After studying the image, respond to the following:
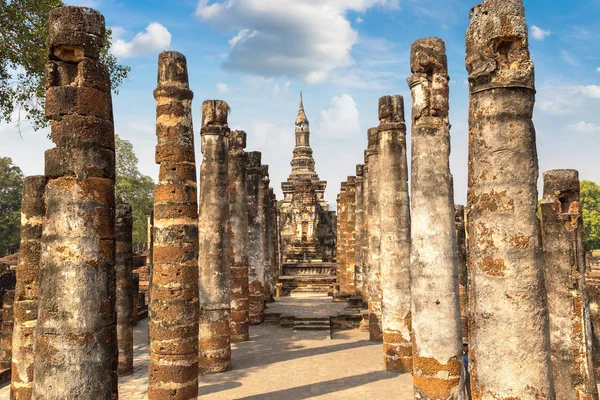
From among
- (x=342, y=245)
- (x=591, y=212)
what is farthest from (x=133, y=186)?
(x=591, y=212)

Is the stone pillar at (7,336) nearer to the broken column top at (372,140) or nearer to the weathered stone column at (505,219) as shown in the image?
the broken column top at (372,140)

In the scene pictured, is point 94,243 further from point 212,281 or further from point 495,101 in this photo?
point 212,281

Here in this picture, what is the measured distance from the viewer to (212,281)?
1337 cm

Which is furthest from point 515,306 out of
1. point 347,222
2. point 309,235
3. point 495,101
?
point 309,235

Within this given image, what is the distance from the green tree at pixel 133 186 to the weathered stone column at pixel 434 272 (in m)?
38.5

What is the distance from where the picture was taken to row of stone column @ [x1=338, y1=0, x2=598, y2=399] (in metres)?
5.19

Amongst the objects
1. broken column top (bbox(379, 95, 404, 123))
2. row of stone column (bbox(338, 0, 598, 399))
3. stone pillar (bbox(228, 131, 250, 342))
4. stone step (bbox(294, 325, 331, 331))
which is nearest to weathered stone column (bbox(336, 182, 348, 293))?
stone step (bbox(294, 325, 331, 331))

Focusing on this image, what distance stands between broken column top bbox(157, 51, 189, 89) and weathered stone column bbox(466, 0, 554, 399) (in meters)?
6.20

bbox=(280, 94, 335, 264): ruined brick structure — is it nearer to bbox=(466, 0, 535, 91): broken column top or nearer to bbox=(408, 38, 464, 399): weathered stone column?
bbox=(408, 38, 464, 399): weathered stone column

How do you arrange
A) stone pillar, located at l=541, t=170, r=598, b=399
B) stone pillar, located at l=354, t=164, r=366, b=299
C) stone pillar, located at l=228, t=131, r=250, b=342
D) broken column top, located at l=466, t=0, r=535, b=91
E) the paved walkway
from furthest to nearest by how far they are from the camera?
stone pillar, located at l=354, t=164, r=366, b=299, stone pillar, located at l=228, t=131, r=250, b=342, the paved walkway, stone pillar, located at l=541, t=170, r=598, b=399, broken column top, located at l=466, t=0, r=535, b=91

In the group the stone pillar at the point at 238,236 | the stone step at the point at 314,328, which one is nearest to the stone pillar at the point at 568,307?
the stone pillar at the point at 238,236

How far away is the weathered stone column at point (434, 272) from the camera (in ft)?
27.2

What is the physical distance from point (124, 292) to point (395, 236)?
7.06m

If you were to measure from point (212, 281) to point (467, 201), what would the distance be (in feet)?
29.2
